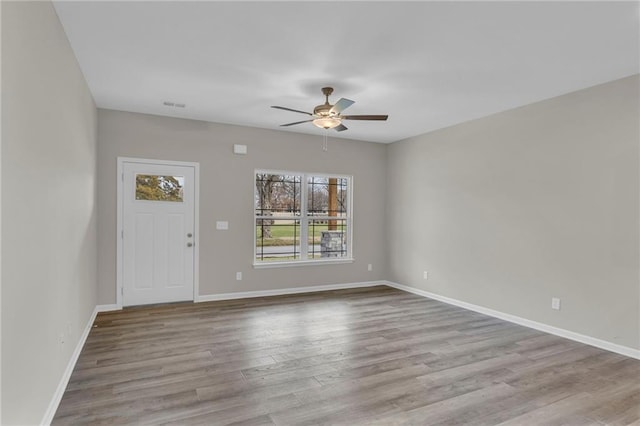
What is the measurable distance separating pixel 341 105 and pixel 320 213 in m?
2.96

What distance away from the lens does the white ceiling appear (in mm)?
2445

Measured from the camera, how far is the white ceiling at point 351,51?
245 centimetres

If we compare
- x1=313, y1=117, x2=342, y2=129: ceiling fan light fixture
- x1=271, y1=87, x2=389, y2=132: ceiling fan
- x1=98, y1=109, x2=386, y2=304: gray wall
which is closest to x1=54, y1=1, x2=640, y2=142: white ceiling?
x1=271, y1=87, x2=389, y2=132: ceiling fan

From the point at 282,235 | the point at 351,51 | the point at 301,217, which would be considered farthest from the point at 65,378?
the point at 301,217

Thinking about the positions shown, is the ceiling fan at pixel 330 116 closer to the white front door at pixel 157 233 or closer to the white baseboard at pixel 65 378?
the white front door at pixel 157 233

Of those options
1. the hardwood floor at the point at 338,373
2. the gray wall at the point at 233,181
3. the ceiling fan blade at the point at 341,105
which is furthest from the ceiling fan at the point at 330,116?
the hardwood floor at the point at 338,373

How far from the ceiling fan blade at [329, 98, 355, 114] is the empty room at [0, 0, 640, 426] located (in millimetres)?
14

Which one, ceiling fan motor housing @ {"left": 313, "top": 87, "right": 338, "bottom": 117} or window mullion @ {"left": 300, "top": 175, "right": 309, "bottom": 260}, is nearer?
ceiling fan motor housing @ {"left": 313, "top": 87, "right": 338, "bottom": 117}

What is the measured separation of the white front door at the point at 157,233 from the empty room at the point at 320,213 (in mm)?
30

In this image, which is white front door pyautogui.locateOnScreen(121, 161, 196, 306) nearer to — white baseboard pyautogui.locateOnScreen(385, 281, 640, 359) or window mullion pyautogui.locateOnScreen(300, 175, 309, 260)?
window mullion pyautogui.locateOnScreen(300, 175, 309, 260)

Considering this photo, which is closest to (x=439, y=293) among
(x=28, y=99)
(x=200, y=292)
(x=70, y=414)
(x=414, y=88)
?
(x=414, y=88)

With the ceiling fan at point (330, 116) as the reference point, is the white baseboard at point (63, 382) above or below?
below

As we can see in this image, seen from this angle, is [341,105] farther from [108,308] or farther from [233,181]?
[108,308]

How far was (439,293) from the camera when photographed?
5609 mm
